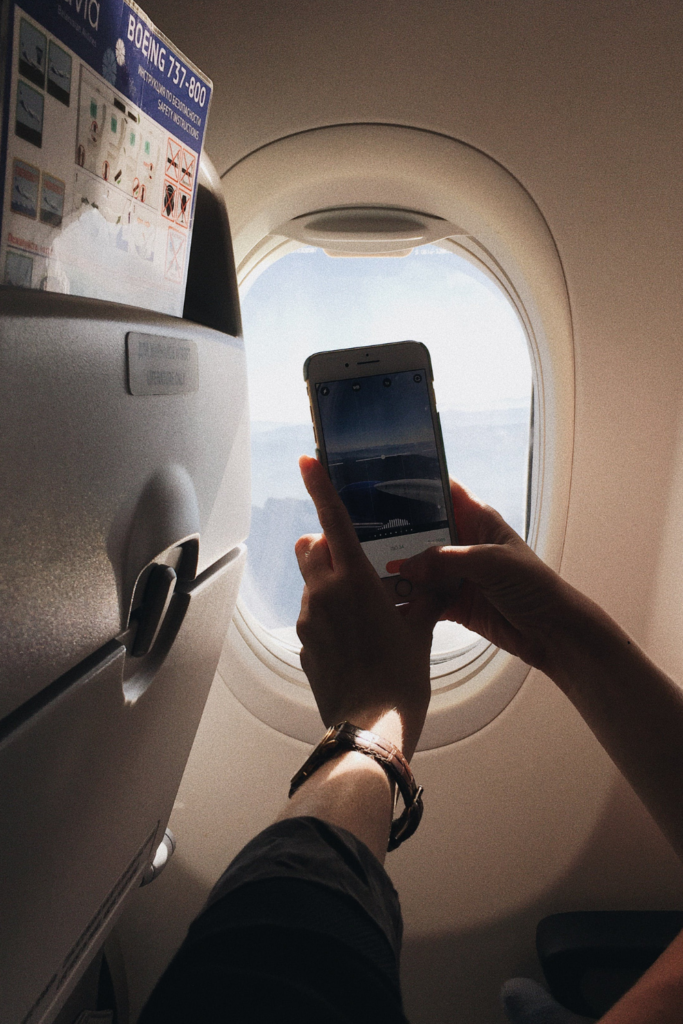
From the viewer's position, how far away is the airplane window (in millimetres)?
1273

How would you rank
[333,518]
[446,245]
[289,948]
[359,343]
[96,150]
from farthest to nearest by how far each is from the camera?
[359,343]
[446,245]
[333,518]
[96,150]
[289,948]

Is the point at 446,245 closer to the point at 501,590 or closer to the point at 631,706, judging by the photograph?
the point at 501,590

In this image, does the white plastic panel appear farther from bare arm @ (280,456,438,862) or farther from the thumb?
the thumb

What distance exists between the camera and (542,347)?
99cm

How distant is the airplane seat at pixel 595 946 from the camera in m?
1.03

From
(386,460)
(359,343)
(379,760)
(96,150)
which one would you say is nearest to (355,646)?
(379,760)

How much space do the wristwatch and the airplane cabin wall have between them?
55cm

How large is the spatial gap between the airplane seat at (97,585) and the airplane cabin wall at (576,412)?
0.28m

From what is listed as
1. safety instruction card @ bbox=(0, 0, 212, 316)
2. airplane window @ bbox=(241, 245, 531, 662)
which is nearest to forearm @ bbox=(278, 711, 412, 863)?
safety instruction card @ bbox=(0, 0, 212, 316)

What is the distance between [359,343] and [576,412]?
46cm

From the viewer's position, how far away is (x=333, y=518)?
2.25 feet

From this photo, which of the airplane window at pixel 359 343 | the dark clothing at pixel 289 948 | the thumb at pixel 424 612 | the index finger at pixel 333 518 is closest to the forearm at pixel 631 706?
the thumb at pixel 424 612

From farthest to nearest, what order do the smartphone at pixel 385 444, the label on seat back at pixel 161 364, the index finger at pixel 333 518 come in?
the smartphone at pixel 385 444
the index finger at pixel 333 518
the label on seat back at pixel 161 364

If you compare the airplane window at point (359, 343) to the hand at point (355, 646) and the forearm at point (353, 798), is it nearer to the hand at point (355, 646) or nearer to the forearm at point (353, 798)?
the hand at point (355, 646)
